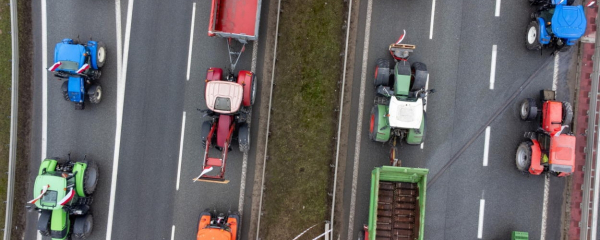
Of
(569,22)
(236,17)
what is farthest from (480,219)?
(236,17)

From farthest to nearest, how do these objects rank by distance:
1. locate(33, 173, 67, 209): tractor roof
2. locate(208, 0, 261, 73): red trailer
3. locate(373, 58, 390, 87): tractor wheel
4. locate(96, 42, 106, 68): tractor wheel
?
locate(96, 42, 106, 68): tractor wheel, locate(373, 58, 390, 87): tractor wheel, locate(208, 0, 261, 73): red trailer, locate(33, 173, 67, 209): tractor roof

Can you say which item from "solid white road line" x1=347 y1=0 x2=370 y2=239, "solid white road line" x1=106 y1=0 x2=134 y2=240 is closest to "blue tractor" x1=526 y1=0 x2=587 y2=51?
"solid white road line" x1=347 y1=0 x2=370 y2=239

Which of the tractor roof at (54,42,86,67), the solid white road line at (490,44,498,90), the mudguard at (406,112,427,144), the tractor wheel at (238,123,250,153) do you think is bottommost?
the tractor wheel at (238,123,250,153)

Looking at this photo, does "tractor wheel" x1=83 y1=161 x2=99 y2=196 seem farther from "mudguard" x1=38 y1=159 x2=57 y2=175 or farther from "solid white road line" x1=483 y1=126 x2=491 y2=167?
"solid white road line" x1=483 y1=126 x2=491 y2=167

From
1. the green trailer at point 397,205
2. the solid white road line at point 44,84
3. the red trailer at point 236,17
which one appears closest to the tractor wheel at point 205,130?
the red trailer at point 236,17

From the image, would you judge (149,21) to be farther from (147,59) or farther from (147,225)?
(147,225)

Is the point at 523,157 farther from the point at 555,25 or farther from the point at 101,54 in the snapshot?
the point at 101,54
